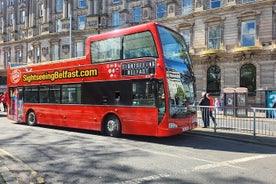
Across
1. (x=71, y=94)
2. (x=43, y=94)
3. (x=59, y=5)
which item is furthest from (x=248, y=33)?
(x=59, y=5)

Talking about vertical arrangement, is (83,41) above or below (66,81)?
above

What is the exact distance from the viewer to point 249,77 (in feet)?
89.6

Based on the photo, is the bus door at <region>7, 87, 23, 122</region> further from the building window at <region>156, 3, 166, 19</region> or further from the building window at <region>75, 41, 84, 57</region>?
the building window at <region>75, 41, 84, 57</region>

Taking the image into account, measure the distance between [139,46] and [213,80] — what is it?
2104 cm

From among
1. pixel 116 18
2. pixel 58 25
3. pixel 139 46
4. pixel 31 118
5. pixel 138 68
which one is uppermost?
pixel 58 25

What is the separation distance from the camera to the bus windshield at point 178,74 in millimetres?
9555

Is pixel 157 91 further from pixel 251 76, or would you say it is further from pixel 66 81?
pixel 251 76

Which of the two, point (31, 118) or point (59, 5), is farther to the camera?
point (59, 5)

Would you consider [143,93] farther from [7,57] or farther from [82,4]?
[7,57]

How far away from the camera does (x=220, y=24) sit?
29047mm

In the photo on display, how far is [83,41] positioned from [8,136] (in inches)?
1201

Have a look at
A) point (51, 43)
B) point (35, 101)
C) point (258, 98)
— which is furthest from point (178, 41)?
point (51, 43)

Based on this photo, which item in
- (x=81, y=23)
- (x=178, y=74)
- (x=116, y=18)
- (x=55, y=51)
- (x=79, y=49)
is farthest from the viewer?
(x=55, y=51)

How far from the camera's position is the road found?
5898 millimetres
